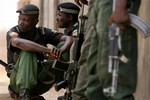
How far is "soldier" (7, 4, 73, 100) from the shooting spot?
15.9 feet

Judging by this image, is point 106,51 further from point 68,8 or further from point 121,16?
point 68,8

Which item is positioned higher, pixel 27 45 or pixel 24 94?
pixel 27 45

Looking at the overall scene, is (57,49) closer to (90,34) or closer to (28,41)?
(28,41)

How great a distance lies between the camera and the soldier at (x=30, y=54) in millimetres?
4859

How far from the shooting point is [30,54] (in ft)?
16.1

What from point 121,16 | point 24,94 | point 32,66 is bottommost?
point 24,94

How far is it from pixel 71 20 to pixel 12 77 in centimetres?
92

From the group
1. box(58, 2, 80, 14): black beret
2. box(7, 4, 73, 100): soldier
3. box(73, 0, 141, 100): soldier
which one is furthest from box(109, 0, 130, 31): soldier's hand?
box(58, 2, 80, 14): black beret

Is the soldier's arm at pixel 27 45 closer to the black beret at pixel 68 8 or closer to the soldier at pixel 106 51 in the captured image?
the black beret at pixel 68 8

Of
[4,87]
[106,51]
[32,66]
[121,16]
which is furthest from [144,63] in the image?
[4,87]

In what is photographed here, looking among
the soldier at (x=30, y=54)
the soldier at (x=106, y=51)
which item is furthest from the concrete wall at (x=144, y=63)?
the soldier at (x=106, y=51)

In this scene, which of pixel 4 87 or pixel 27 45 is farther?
pixel 4 87

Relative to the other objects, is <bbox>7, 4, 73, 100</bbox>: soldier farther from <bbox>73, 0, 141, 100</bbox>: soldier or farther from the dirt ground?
<bbox>73, 0, 141, 100</bbox>: soldier

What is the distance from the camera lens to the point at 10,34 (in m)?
5.14
